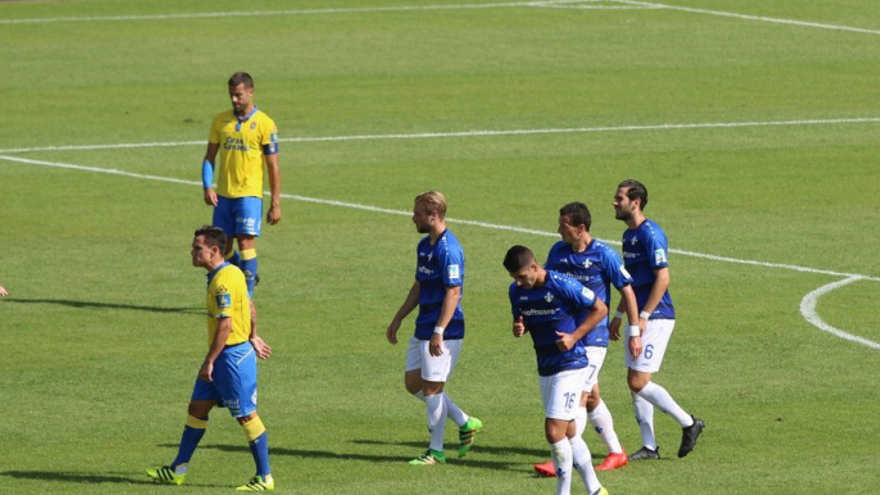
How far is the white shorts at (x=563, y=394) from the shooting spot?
41.3 feet

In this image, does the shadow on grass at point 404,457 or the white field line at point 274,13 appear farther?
the white field line at point 274,13

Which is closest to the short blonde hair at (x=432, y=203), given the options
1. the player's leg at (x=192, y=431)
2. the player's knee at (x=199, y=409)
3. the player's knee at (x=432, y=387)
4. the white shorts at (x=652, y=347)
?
the player's knee at (x=432, y=387)

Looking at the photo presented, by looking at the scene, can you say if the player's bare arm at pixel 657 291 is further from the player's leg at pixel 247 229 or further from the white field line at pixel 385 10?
the white field line at pixel 385 10

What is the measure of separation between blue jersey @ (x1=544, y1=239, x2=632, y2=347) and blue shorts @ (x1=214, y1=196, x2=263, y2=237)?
592cm

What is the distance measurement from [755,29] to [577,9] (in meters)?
4.80

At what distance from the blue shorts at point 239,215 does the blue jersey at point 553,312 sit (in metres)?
6.74

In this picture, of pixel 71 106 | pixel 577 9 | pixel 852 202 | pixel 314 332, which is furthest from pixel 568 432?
pixel 577 9

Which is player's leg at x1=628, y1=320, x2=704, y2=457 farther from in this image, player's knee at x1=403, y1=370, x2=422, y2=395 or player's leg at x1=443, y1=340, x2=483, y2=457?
player's knee at x1=403, y1=370, x2=422, y2=395

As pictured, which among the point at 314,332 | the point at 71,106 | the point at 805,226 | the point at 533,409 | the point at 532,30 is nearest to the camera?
the point at 533,409

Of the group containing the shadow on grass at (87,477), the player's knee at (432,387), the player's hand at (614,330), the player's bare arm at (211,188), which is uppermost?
the player's bare arm at (211,188)

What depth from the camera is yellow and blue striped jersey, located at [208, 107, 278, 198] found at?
18844mm

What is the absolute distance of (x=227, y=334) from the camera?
12.8 meters

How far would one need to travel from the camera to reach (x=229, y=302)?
12.8 metres

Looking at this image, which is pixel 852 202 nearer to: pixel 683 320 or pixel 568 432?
pixel 683 320
